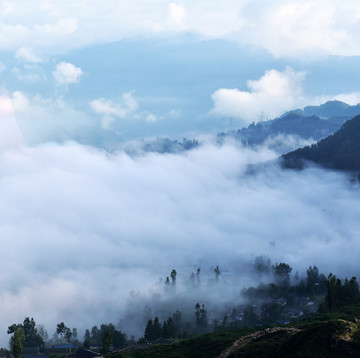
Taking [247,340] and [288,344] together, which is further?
[247,340]

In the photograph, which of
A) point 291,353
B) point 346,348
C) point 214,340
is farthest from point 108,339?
point 346,348

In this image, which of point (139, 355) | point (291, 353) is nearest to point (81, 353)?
point (139, 355)

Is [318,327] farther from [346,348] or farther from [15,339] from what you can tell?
[15,339]

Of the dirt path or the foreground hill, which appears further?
the dirt path

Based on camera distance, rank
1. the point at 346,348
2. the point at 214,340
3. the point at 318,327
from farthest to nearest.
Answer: the point at 214,340
the point at 318,327
the point at 346,348

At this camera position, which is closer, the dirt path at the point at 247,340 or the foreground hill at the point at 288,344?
the foreground hill at the point at 288,344

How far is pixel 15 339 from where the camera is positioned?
187 metres

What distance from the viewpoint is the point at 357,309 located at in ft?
579

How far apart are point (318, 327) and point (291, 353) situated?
741 centimetres

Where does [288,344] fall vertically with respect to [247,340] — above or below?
below

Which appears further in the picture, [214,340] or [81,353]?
[81,353]

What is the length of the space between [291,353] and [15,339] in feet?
362

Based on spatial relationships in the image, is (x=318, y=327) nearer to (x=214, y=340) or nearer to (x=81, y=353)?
(x=214, y=340)

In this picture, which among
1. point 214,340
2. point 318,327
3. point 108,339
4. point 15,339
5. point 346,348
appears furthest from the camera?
point 15,339
